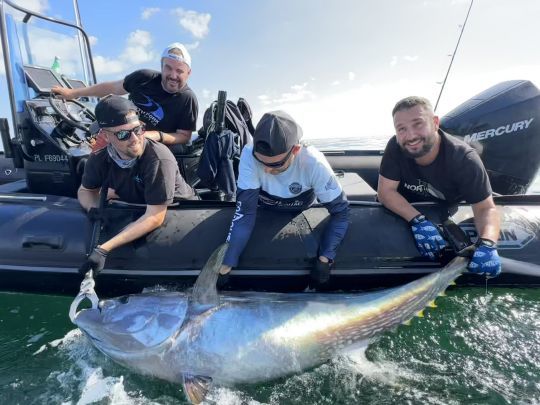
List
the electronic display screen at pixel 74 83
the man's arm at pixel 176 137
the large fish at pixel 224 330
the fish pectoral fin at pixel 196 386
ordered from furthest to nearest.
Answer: the electronic display screen at pixel 74 83 → the man's arm at pixel 176 137 → the large fish at pixel 224 330 → the fish pectoral fin at pixel 196 386

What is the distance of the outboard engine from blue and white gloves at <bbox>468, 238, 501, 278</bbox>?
164cm

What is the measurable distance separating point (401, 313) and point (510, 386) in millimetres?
835

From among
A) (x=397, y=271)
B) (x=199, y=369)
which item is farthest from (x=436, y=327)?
(x=199, y=369)

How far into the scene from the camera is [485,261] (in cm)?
312

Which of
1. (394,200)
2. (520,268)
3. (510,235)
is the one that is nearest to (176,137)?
(394,200)

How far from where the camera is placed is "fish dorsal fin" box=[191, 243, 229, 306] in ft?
8.87

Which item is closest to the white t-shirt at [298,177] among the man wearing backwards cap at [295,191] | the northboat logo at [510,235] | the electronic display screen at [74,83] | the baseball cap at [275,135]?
the man wearing backwards cap at [295,191]

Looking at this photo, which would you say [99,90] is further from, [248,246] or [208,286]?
[208,286]

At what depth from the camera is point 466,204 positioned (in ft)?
12.4

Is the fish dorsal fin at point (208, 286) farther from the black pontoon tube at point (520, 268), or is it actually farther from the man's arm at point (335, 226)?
the black pontoon tube at point (520, 268)

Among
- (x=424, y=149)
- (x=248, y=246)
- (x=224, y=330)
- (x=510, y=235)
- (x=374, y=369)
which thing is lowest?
(x=374, y=369)

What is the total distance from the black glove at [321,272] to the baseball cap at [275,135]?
3.39 ft

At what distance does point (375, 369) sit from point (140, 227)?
7.38 feet

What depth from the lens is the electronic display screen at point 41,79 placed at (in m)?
4.91
